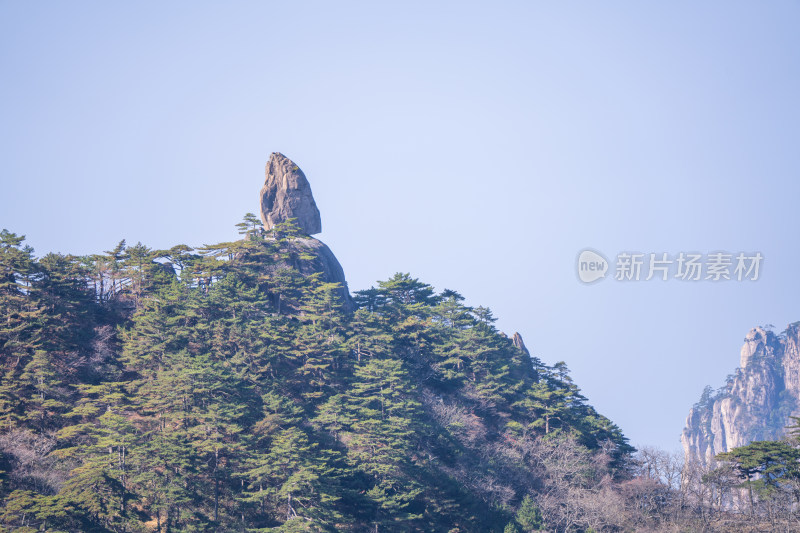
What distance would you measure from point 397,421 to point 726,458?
62.1ft

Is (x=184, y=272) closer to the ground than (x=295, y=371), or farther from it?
farther from it

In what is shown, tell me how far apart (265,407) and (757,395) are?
127 metres

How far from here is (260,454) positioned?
33.9 m

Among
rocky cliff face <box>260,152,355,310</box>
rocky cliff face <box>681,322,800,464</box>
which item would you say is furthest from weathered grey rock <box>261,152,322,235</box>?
rocky cliff face <box>681,322,800,464</box>

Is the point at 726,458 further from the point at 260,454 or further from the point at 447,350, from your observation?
the point at 260,454

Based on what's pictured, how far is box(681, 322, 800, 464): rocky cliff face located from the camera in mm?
133500

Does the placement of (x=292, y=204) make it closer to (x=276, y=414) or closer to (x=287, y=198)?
(x=287, y=198)

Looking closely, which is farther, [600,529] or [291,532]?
[600,529]

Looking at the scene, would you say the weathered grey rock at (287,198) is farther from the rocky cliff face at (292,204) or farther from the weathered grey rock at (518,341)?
the weathered grey rock at (518,341)

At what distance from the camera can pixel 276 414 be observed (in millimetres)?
35844

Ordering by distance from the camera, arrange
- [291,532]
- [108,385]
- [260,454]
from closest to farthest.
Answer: [291,532]
[260,454]
[108,385]

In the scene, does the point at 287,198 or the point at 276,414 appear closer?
the point at 276,414

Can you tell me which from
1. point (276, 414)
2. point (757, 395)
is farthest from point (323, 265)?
point (757, 395)

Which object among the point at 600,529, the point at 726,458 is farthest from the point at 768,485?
the point at 600,529
